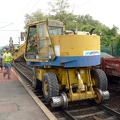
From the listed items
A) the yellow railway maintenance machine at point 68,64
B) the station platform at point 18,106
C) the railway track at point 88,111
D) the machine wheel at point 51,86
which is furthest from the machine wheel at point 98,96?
the station platform at point 18,106

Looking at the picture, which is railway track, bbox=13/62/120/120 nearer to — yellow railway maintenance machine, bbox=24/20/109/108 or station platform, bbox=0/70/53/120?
yellow railway maintenance machine, bbox=24/20/109/108

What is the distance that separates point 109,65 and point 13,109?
4.79 meters

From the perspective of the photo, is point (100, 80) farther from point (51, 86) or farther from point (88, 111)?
point (51, 86)

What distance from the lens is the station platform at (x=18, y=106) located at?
6.53 m

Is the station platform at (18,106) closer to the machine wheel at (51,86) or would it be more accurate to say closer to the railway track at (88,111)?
the machine wheel at (51,86)

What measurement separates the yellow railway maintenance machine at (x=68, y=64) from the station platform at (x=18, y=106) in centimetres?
75

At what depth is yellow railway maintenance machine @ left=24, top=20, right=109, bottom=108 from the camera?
773 cm

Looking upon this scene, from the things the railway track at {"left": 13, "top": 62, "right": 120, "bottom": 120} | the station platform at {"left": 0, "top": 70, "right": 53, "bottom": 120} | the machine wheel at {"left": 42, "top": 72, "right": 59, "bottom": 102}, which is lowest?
the railway track at {"left": 13, "top": 62, "right": 120, "bottom": 120}

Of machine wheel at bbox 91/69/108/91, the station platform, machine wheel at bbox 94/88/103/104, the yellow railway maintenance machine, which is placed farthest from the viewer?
machine wheel at bbox 91/69/108/91

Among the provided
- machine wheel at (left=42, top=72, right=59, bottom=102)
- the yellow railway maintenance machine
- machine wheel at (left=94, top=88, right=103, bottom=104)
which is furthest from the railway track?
machine wheel at (left=42, top=72, right=59, bottom=102)

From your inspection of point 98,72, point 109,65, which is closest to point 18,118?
point 98,72

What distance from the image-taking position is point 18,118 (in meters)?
6.38

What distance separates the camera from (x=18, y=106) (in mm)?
7570

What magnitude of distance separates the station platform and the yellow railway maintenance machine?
748 mm
